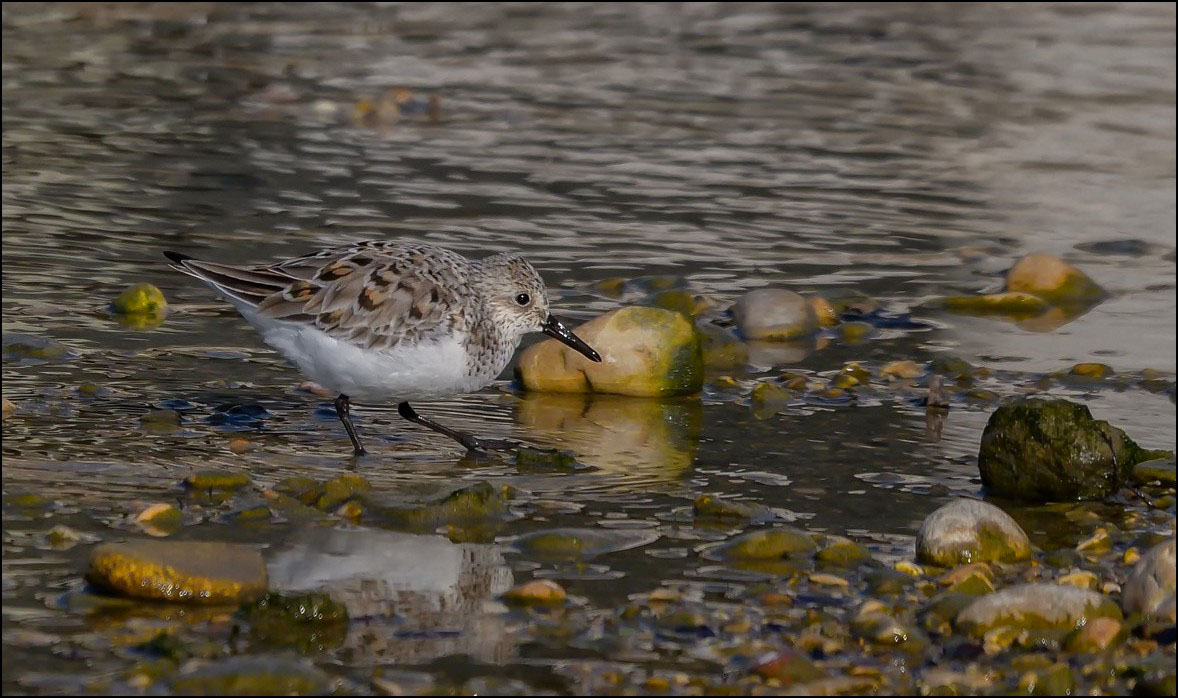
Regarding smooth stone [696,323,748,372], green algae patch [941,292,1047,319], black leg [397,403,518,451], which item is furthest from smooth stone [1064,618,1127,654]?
green algae patch [941,292,1047,319]

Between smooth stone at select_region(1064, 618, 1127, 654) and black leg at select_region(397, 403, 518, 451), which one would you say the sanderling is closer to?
black leg at select_region(397, 403, 518, 451)

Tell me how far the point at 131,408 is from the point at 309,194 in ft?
16.2

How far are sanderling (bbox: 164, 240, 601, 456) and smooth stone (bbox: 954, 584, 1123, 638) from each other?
2.72 metres

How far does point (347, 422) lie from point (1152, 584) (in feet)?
11.5

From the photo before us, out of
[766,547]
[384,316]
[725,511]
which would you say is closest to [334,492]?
[384,316]

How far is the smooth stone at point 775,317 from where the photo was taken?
31.2ft

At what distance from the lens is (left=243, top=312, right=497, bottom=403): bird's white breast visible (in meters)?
7.22

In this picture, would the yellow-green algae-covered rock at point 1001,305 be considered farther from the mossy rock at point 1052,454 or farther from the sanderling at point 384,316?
the sanderling at point 384,316

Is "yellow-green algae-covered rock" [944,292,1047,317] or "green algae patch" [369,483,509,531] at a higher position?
"green algae patch" [369,483,509,531]

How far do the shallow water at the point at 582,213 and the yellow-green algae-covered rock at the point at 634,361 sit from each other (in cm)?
12

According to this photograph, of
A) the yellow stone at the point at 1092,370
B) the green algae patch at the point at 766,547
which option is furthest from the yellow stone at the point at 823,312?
the green algae patch at the point at 766,547

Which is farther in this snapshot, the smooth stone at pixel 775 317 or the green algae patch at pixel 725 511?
the smooth stone at pixel 775 317

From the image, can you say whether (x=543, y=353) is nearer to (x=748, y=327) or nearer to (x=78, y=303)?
(x=748, y=327)

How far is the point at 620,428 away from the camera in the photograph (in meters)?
7.94
